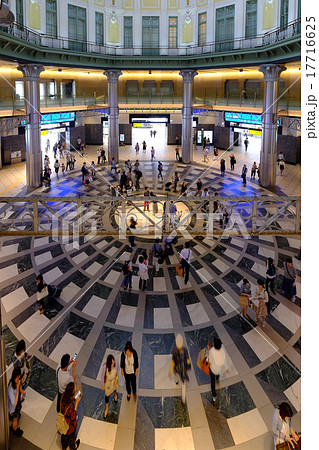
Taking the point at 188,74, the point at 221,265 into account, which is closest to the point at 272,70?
the point at 188,74

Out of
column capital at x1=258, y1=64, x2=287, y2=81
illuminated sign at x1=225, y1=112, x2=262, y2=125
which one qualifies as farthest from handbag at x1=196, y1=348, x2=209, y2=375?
illuminated sign at x1=225, y1=112, x2=262, y2=125

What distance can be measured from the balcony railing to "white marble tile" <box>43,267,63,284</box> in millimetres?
14599

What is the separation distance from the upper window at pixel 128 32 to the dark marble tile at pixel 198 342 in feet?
84.0

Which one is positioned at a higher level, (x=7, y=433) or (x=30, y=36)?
(x=30, y=36)

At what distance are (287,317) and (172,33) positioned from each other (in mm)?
25476

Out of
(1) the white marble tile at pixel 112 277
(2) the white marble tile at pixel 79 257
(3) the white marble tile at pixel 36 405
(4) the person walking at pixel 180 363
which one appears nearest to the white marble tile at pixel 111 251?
(2) the white marble tile at pixel 79 257

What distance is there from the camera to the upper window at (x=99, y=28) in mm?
26417

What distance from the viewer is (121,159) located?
101 feet

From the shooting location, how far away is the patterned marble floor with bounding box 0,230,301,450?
20.6 ft

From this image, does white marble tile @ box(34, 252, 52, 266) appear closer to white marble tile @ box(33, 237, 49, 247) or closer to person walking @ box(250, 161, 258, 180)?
white marble tile @ box(33, 237, 49, 247)
